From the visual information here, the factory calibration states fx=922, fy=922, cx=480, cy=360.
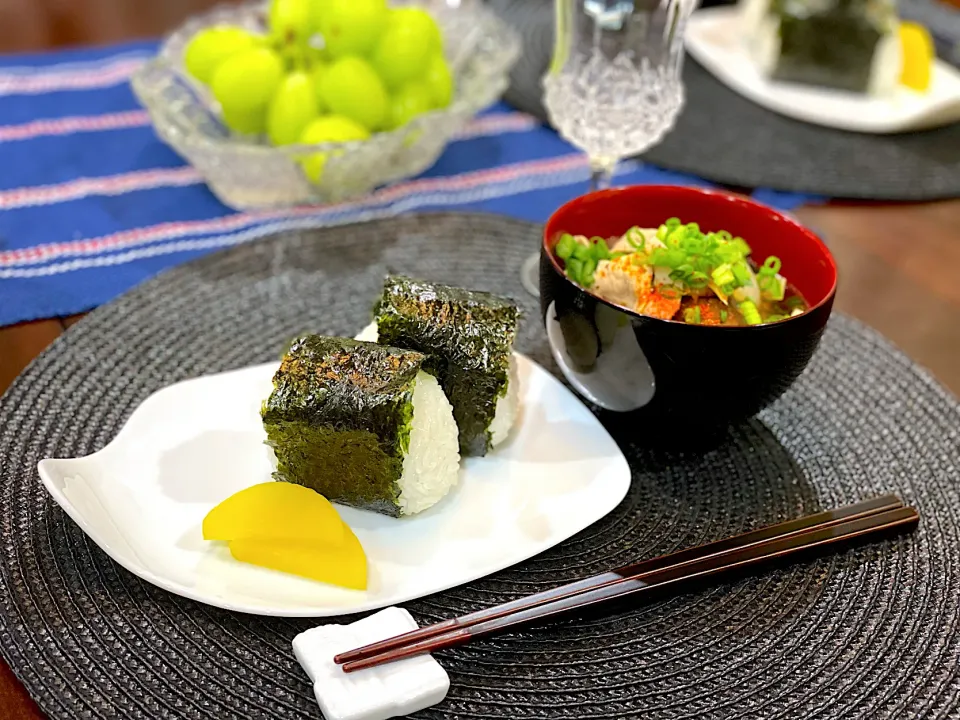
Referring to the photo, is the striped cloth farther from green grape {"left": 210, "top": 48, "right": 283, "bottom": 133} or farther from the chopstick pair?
the chopstick pair

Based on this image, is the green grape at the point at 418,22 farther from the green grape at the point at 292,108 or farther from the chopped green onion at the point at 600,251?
the chopped green onion at the point at 600,251

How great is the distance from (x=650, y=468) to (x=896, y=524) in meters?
0.23

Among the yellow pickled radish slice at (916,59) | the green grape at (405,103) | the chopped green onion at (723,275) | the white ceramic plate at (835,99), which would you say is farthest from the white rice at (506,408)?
the yellow pickled radish slice at (916,59)

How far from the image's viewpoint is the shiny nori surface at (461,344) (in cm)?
85

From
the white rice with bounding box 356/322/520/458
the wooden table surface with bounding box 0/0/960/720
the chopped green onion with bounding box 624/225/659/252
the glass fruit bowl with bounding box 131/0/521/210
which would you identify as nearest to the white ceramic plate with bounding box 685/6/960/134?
the wooden table surface with bounding box 0/0/960/720

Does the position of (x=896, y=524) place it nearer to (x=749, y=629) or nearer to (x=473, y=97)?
(x=749, y=629)

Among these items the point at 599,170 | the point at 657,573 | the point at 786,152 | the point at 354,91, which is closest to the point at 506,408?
the point at 657,573

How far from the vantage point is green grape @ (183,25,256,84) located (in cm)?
133

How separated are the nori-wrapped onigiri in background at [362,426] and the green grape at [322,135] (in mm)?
508

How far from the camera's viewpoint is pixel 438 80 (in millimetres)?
1373

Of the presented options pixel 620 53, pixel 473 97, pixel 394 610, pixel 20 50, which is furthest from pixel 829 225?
pixel 20 50

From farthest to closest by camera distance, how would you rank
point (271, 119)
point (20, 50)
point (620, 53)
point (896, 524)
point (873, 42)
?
1. point (20, 50)
2. point (873, 42)
3. point (271, 119)
4. point (620, 53)
5. point (896, 524)

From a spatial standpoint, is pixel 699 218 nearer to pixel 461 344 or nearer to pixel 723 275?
pixel 723 275

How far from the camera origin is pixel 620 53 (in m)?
1.18
